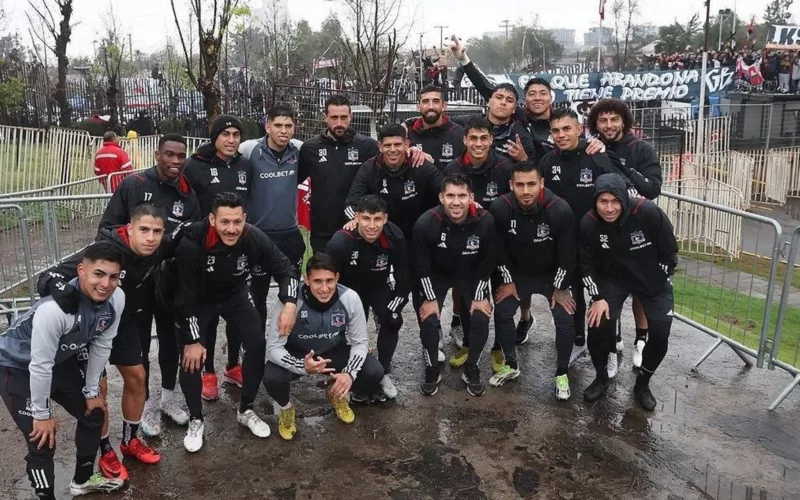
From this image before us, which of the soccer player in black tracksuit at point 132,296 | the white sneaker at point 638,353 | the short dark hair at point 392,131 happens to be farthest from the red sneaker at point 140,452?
the white sneaker at point 638,353

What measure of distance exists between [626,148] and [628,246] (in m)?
1.03

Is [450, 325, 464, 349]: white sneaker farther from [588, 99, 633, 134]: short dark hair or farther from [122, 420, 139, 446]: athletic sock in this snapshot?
[122, 420, 139, 446]: athletic sock

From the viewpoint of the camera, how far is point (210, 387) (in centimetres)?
562

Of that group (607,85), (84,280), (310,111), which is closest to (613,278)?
(84,280)

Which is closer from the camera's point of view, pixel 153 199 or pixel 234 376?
pixel 153 199

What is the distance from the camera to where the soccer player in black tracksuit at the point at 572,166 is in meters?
5.64

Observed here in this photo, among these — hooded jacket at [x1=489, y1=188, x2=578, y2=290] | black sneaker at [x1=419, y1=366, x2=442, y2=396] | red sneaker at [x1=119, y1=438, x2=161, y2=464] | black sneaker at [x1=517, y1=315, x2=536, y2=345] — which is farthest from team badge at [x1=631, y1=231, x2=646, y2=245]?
red sneaker at [x1=119, y1=438, x2=161, y2=464]

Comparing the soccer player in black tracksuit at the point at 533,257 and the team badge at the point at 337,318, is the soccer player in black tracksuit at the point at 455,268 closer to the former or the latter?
the soccer player in black tracksuit at the point at 533,257

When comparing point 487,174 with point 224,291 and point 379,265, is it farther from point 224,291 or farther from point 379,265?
point 224,291

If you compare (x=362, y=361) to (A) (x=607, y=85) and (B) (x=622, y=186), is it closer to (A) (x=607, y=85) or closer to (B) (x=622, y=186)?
(B) (x=622, y=186)

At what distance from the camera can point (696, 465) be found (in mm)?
4617

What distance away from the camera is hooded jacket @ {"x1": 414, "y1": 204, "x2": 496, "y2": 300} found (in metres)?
5.50

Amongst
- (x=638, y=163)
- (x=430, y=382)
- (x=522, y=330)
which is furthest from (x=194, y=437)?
(x=638, y=163)

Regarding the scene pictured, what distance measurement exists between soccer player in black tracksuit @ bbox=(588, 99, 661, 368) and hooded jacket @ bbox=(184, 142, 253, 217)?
315 cm
